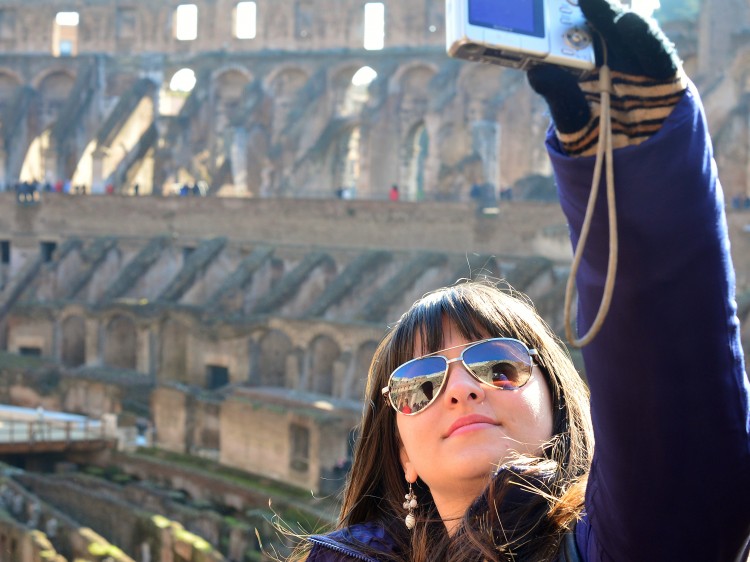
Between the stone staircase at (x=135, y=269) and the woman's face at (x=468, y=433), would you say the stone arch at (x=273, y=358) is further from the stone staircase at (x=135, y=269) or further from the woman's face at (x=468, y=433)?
the woman's face at (x=468, y=433)

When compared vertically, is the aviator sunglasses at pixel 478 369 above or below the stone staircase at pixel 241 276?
below

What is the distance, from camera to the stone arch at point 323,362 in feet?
85.1

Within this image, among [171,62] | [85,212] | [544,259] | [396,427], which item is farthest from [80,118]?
[396,427]

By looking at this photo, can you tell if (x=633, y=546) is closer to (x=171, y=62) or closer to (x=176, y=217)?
(x=176, y=217)

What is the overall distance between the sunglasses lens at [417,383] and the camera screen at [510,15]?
1.04 m

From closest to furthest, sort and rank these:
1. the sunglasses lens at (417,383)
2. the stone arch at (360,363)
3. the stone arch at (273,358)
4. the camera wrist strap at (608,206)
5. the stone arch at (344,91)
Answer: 1. the camera wrist strap at (608,206)
2. the sunglasses lens at (417,383)
3. the stone arch at (360,363)
4. the stone arch at (273,358)
5. the stone arch at (344,91)

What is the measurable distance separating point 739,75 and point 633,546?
27.4 meters

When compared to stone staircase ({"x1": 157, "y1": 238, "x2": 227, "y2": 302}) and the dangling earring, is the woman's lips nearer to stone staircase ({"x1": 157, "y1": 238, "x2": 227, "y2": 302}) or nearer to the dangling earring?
the dangling earring

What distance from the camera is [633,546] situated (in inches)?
89.6

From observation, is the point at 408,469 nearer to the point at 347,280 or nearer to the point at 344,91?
the point at 347,280

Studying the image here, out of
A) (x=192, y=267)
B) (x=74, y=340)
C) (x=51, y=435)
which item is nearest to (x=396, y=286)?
(x=192, y=267)

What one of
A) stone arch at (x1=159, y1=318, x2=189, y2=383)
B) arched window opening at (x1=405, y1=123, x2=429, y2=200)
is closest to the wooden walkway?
stone arch at (x1=159, y1=318, x2=189, y2=383)

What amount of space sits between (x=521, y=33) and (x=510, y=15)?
4cm

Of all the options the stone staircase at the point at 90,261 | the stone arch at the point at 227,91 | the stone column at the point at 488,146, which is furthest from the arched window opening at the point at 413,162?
the stone staircase at the point at 90,261
